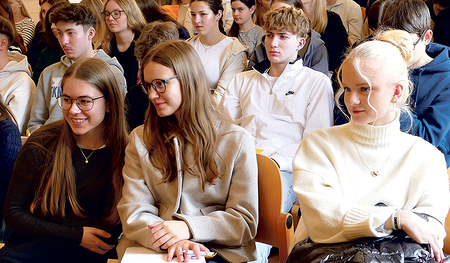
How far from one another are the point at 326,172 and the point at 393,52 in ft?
1.46

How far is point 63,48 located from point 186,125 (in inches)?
67.0

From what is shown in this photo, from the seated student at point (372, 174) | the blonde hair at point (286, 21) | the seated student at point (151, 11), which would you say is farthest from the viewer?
the seated student at point (151, 11)

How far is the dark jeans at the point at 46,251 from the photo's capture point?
1618 millimetres

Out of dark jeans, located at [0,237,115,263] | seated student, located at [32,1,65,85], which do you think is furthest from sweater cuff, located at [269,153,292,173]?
seated student, located at [32,1,65,85]

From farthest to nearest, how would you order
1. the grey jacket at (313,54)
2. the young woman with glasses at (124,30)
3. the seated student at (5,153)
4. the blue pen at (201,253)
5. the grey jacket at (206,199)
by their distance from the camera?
1. the young woman with glasses at (124,30)
2. the grey jacket at (313,54)
3. the seated student at (5,153)
4. the grey jacket at (206,199)
5. the blue pen at (201,253)

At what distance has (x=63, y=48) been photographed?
300 centimetres

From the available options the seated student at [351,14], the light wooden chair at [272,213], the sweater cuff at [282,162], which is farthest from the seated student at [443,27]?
the light wooden chair at [272,213]

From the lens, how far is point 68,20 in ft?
9.61

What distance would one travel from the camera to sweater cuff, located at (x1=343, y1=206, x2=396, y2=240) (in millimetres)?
1285

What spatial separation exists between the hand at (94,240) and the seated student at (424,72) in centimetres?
153

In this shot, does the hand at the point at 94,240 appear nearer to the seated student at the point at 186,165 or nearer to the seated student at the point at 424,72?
the seated student at the point at 186,165

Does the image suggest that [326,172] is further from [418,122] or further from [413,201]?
[418,122]

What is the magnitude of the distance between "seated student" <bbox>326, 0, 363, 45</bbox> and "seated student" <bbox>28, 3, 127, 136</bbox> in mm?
1995

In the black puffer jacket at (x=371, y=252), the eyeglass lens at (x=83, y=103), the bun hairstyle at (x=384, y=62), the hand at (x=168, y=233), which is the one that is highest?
the bun hairstyle at (x=384, y=62)
